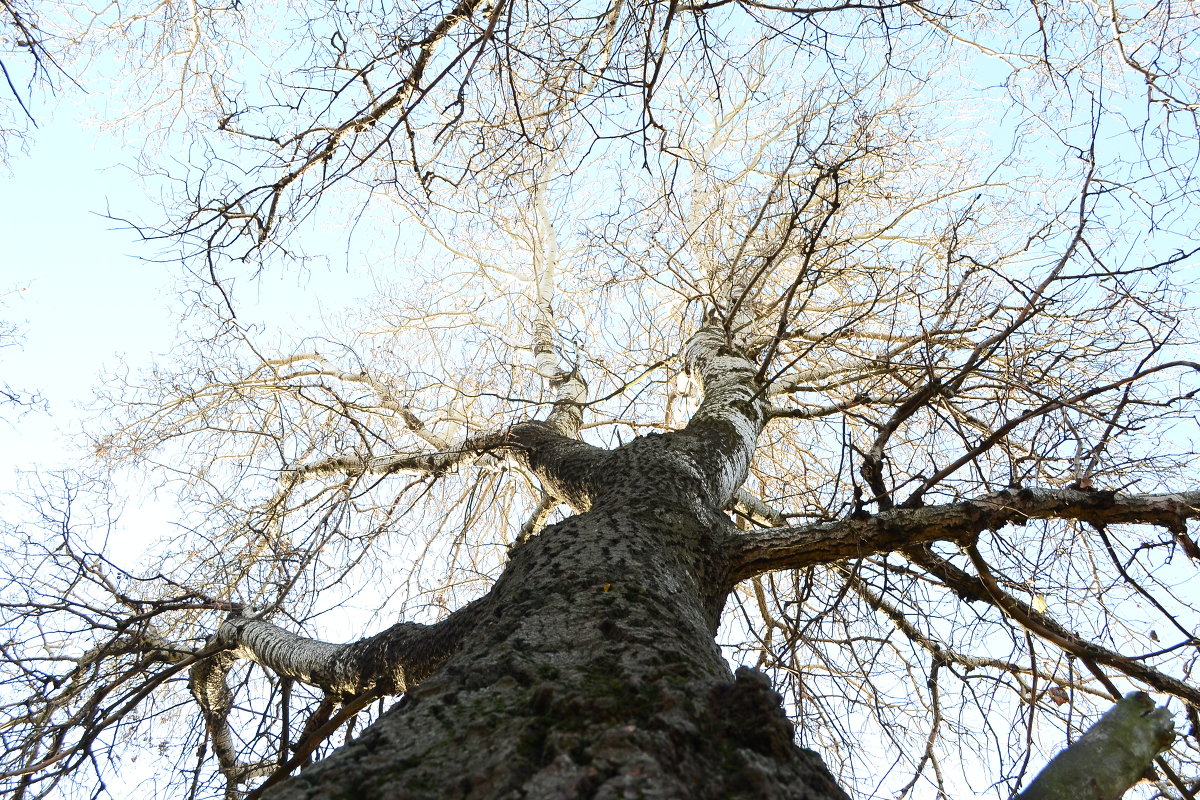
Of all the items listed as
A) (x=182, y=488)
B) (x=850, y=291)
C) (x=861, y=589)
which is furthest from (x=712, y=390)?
(x=182, y=488)

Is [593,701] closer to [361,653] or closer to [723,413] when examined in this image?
[361,653]

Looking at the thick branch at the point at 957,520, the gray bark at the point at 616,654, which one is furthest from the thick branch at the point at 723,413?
the thick branch at the point at 957,520

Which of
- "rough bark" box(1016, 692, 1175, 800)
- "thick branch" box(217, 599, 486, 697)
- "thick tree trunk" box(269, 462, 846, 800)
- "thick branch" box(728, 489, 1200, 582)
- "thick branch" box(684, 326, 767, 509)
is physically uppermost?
"thick branch" box(684, 326, 767, 509)

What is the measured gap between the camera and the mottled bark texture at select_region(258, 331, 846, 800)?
85 centimetres

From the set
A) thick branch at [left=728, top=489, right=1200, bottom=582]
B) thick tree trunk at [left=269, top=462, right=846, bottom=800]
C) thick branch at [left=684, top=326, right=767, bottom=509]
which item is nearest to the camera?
thick tree trunk at [left=269, top=462, right=846, bottom=800]

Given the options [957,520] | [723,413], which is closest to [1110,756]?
[957,520]

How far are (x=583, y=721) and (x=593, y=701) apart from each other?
5cm

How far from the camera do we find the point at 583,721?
961mm

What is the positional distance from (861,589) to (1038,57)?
2.50 meters

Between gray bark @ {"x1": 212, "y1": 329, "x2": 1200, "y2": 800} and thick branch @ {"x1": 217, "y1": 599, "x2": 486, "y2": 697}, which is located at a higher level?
thick branch @ {"x1": 217, "y1": 599, "x2": 486, "y2": 697}

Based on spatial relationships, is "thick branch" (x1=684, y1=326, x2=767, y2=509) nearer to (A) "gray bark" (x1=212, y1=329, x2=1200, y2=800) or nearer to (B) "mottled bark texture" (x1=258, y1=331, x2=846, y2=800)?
(A) "gray bark" (x1=212, y1=329, x2=1200, y2=800)

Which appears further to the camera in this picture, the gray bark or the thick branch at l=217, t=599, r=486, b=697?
the thick branch at l=217, t=599, r=486, b=697

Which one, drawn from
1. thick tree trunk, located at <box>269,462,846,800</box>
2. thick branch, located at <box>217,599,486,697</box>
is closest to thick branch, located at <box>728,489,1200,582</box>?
thick tree trunk, located at <box>269,462,846,800</box>

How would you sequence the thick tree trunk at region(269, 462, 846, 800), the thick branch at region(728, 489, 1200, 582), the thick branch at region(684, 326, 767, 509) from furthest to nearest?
the thick branch at region(684, 326, 767, 509)
the thick branch at region(728, 489, 1200, 582)
the thick tree trunk at region(269, 462, 846, 800)
